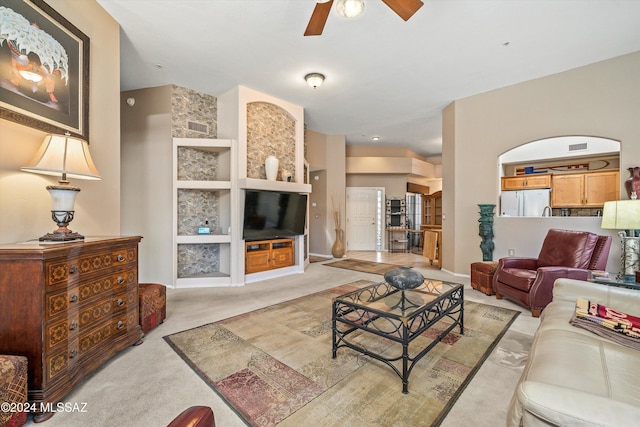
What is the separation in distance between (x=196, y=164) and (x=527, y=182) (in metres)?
7.16

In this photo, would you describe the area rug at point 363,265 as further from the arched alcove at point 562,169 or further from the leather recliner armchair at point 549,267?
the arched alcove at point 562,169

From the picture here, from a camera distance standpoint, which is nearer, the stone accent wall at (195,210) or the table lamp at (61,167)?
the table lamp at (61,167)

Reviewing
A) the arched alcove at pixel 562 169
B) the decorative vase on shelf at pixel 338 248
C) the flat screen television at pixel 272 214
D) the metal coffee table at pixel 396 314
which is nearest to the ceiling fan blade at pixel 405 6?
the metal coffee table at pixel 396 314

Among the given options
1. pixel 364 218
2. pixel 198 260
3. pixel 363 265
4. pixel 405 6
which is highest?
pixel 405 6

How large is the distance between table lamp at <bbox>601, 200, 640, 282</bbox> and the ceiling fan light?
3.38 metres

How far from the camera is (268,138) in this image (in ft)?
17.9

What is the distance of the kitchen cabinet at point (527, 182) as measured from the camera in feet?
19.4

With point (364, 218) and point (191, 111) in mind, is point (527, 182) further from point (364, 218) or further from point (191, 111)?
point (191, 111)

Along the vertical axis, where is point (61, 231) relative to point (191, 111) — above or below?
below

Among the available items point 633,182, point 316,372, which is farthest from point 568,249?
point 316,372

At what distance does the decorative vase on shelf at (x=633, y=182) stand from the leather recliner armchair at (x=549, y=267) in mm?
1016

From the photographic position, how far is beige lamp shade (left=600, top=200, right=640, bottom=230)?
2808 mm

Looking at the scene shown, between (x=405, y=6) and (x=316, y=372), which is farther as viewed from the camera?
(x=405, y=6)

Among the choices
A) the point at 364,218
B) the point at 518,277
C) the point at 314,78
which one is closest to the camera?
the point at 518,277
